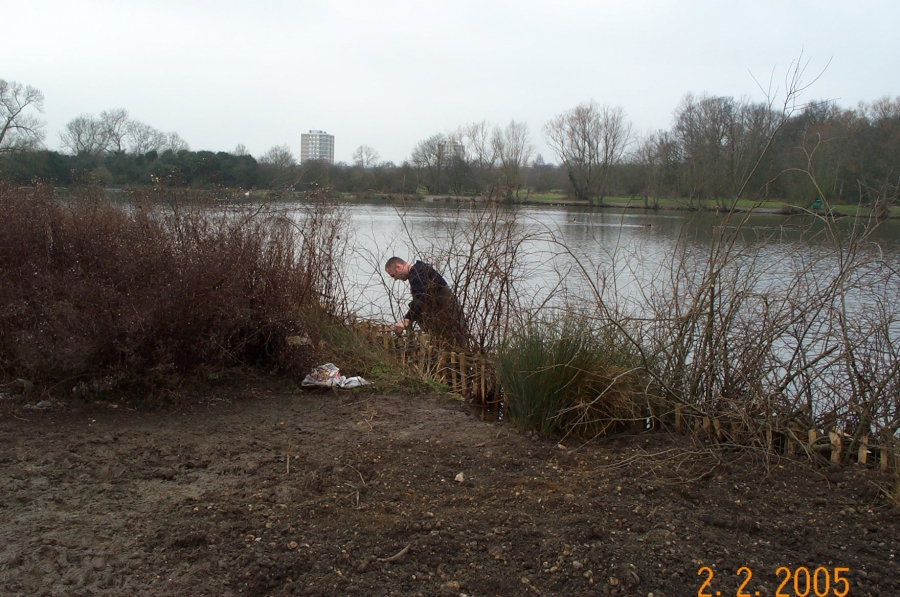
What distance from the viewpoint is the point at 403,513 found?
3.28m

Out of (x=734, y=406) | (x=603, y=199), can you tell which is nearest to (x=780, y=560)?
(x=734, y=406)

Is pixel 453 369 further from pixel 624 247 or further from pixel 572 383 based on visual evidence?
pixel 624 247

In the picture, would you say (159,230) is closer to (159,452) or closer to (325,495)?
(159,452)

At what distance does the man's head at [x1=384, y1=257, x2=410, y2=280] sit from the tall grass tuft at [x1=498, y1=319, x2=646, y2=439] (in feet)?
7.57

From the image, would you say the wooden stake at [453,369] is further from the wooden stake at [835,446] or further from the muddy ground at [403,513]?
the wooden stake at [835,446]

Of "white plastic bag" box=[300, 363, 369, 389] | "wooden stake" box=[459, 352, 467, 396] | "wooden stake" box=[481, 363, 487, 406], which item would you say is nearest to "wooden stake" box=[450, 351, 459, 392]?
"wooden stake" box=[459, 352, 467, 396]

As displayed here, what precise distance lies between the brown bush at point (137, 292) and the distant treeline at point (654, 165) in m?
1.44

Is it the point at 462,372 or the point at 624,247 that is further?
the point at 462,372

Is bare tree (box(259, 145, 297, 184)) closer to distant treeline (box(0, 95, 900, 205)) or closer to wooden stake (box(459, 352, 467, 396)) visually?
distant treeline (box(0, 95, 900, 205))

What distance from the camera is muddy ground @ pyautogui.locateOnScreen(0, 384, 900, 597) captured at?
8.96 feet

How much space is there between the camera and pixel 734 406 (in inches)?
165

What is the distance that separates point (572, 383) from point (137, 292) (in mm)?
3156
